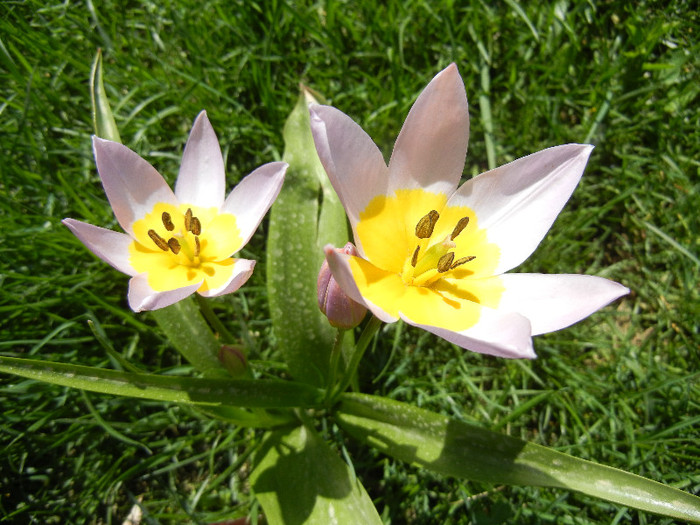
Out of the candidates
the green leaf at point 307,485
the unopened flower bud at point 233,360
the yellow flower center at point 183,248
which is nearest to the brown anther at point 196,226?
the yellow flower center at point 183,248

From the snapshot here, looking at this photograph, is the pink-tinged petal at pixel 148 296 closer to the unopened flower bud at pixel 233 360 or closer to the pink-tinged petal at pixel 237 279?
the pink-tinged petal at pixel 237 279

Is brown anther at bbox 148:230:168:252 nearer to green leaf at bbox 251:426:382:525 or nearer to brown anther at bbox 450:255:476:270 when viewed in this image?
green leaf at bbox 251:426:382:525

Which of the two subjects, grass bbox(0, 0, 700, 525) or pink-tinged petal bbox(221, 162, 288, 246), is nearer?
pink-tinged petal bbox(221, 162, 288, 246)

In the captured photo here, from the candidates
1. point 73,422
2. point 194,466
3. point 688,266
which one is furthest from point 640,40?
point 73,422

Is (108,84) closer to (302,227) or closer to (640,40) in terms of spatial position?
(302,227)

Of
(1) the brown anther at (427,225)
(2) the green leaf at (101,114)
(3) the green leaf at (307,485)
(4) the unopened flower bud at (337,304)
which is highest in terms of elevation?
(2) the green leaf at (101,114)

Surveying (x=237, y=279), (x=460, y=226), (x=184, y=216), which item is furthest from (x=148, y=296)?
(x=460, y=226)

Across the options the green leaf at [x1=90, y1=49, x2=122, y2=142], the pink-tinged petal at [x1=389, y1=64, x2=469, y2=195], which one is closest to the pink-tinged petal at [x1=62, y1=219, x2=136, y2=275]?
the green leaf at [x1=90, y1=49, x2=122, y2=142]

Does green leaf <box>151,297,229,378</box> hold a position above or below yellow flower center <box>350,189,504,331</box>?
below
